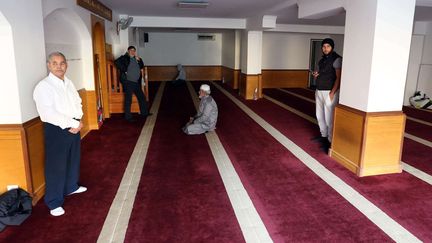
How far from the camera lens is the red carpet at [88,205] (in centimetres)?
259

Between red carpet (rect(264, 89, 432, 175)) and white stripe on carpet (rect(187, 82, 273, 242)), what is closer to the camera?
white stripe on carpet (rect(187, 82, 273, 242))

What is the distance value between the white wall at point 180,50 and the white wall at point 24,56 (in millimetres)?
11412

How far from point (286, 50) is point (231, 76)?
2190 mm

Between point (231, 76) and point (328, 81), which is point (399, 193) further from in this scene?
point (231, 76)

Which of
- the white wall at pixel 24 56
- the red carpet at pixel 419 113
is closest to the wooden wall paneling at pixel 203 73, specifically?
the red carpet at pixel 419 113

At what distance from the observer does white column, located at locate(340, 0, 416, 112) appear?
3543mm

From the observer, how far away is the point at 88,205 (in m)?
3.08

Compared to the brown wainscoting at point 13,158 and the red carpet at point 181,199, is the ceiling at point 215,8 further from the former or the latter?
the brown wainscoting at point 13,158

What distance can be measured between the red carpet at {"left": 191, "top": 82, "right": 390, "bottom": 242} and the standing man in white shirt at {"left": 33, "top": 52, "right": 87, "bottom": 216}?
1726mm

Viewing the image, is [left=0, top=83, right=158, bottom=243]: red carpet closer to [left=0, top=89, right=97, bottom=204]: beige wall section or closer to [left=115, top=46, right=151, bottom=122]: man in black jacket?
[left=0, top=89, right=97, bottom=204]: beige wall section

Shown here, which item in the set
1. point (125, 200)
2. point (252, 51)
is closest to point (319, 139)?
point (125, 200)

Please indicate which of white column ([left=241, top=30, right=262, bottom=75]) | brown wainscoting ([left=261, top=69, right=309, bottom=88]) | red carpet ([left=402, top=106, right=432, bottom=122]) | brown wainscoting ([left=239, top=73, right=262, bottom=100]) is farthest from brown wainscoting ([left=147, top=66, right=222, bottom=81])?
red carpet ([left=402, top=106, right=432, bottom=122])

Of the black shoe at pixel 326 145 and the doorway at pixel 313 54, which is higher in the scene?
the doorway at pixel 313 54

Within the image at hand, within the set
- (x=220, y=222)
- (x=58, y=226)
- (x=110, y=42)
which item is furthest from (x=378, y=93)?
(x=110, y=42)
